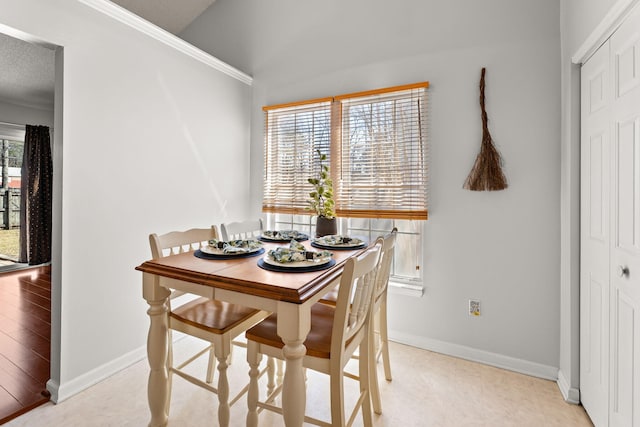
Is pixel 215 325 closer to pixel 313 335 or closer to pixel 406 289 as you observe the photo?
pixel 313 335

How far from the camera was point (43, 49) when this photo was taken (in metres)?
3.08

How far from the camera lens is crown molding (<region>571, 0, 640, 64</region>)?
132cm

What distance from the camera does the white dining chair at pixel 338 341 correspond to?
1.29 meters

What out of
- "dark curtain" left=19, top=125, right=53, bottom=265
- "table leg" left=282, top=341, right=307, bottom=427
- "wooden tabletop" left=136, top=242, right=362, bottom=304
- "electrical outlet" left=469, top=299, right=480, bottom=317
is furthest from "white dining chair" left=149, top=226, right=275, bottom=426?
"dark curtain" left=19, top=125, right=53, bottom=265

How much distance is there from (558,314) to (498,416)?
811mm

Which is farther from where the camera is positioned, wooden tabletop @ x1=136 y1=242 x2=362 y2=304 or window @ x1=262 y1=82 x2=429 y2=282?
window @ x1=262 y1=82 x2=429 y2=282

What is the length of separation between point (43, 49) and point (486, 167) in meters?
4.06

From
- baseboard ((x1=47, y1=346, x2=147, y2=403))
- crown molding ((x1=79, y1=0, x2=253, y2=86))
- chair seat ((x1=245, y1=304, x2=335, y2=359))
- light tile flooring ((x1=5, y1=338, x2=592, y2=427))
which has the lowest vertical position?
light tile flooring ((x1=5, y1=338, x2=592, y2=427))

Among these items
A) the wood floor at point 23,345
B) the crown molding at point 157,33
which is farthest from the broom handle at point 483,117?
the wood floor at point 23,345

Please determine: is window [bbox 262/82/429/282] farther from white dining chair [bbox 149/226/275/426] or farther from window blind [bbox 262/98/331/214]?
white dining chair [bbox 149/226/275/426]

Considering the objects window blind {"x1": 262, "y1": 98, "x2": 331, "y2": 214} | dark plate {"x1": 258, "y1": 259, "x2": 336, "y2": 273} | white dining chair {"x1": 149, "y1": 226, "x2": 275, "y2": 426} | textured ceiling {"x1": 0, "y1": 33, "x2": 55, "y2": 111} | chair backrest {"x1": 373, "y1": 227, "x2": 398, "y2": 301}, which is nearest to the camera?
dark plate {"x1": 258, "y1": 259, "x2": 336, "y2": 273}

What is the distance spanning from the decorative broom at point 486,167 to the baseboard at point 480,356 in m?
1.17

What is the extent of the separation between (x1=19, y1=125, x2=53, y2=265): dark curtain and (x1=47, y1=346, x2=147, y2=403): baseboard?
388cm

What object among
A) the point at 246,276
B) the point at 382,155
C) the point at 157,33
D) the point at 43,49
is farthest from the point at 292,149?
the point at 43,49
